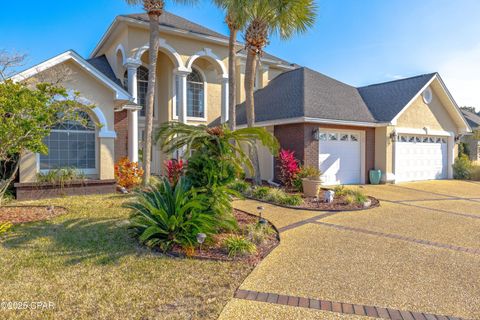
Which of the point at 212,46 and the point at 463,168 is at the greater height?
the point at 212,46

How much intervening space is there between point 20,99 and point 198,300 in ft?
23.1

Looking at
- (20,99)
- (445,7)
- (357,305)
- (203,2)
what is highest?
(203,2)

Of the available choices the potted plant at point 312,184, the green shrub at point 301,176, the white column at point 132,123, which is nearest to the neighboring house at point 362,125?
the green shrub at point 301,176

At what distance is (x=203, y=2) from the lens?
12.5 meters

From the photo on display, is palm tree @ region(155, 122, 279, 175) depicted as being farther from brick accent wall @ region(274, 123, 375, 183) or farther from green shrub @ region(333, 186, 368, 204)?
brick accent wall @ region(274, 123, 375, 183)

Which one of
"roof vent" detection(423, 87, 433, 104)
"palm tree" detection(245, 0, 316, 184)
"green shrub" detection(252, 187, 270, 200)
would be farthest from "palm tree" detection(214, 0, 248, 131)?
"roof vent" detection(423, 87, 433, 104)

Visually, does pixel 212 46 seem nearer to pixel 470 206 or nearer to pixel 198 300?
pixel 470 206

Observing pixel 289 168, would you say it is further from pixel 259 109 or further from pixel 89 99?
pixel 89 99

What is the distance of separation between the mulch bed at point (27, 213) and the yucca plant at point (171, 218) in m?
3.26

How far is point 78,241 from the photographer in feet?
18.9

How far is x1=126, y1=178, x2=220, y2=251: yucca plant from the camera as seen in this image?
5440 mm

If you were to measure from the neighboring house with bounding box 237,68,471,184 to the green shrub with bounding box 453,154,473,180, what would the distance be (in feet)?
1.55

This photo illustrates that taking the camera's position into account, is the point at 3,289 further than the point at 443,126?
No

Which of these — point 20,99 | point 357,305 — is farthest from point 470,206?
point 20,99
